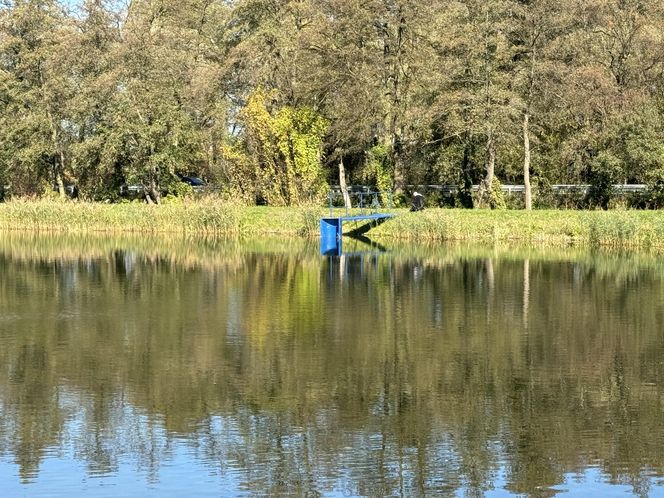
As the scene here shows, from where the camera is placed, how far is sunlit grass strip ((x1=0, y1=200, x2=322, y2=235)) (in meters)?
50.3

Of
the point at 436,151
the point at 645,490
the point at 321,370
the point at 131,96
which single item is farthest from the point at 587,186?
the point at 645,490

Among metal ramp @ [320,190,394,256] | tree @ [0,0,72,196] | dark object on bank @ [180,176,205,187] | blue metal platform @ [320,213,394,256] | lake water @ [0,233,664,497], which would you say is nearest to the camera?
lake water @ [0,233,664,497]

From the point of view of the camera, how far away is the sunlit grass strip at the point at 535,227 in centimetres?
4359

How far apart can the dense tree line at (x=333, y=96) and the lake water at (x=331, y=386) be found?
17739 mm

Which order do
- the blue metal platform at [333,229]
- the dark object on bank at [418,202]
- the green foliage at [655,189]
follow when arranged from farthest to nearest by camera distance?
the dark object on bank at [418,202]
the green foliage at [655,189]
the blue metal platform at [333,229]

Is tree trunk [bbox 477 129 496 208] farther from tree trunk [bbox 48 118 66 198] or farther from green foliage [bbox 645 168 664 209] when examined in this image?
tree trunk [bbox 48 118 66 198]

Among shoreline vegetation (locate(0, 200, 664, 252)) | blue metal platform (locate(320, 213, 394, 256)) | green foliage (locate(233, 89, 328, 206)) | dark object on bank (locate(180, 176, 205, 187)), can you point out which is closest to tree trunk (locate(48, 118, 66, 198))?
shoreline vegetation (locate(0, 200, 664, 252))

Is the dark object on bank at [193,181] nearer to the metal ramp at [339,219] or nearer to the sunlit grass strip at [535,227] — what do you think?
the metal ramp at [339,219]

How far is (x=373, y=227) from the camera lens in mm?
48875

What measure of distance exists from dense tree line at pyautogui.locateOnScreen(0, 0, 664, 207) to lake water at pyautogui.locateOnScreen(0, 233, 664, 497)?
17.7 meters

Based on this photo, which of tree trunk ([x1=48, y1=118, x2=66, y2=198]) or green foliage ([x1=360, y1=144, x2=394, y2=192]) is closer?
green foliage ([x1=360, y1=144, x2=394, y2=192])

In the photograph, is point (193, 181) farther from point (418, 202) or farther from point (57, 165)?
point (418, 202)

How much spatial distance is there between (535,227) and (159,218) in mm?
17400

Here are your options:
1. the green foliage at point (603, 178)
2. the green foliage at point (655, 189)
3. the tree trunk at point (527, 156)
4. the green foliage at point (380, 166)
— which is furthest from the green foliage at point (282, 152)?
the green foliage at point (655, 189)
